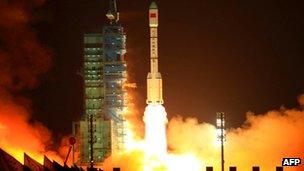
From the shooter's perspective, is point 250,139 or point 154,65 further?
point 250,139

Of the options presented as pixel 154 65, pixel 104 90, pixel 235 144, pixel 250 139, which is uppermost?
pixel 154 65

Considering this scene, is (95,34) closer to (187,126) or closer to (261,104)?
(187,126)

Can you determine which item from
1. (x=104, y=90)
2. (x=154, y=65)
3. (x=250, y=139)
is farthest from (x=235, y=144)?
(x=154, y=65)

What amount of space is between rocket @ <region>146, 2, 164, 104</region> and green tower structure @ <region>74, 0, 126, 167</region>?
8.16m

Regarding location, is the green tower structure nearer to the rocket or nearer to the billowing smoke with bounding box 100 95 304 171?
the billowing smoke with bounding box 100 95 304 171

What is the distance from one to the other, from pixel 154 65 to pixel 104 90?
997cm

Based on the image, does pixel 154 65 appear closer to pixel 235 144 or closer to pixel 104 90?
pixel 104 90

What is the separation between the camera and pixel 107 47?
314 ft

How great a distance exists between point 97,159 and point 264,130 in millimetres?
17681

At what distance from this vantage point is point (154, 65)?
8756cm

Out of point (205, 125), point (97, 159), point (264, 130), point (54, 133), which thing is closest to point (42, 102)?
point (54, 133)

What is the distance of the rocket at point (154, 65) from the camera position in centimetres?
8706

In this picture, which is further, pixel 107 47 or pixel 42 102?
pixel 42 102

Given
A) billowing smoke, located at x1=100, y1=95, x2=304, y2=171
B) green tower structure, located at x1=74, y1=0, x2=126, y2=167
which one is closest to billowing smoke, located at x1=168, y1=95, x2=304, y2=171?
billowing smoke, located at x1=100, y1=95, x2=304, y2=171
